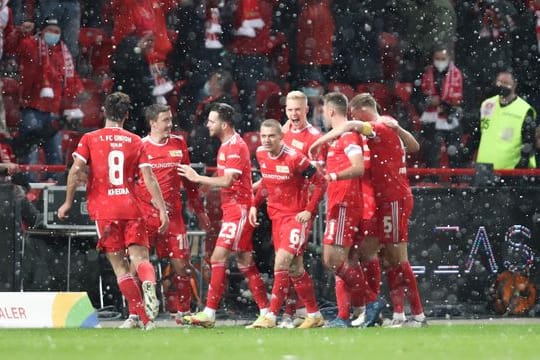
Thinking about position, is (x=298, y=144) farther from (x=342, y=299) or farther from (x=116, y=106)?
(x=116, y=106)

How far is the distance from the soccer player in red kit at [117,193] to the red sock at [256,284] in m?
1.37

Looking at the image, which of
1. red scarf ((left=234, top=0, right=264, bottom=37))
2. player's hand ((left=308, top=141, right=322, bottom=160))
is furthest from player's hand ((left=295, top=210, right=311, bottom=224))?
red scarf ((left=234, top=0, right=264, bottom=37))

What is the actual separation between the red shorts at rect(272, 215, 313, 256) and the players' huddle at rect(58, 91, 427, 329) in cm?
1

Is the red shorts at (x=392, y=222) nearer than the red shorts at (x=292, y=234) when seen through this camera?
Yes

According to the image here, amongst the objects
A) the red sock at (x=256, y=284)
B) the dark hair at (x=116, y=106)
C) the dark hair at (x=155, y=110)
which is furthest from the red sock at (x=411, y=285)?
the dark hair at (x=116, y=106)

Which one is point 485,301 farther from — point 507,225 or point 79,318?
point 79,318

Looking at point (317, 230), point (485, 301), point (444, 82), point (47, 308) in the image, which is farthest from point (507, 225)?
point (47, 308)

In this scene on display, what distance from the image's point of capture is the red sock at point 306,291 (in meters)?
15.7

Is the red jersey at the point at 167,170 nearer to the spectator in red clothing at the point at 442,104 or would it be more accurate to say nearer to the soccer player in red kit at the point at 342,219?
the soccer player in red kit at the point at 342,219

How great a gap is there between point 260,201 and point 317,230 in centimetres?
129

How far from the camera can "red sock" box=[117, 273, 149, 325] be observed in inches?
589

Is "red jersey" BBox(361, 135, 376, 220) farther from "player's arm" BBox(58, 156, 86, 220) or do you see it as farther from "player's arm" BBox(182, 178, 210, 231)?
"player's arm" BBox(58, 156, 86, 220)

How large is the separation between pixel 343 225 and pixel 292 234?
535mm

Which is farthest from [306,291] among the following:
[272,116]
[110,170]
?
[272,116]
